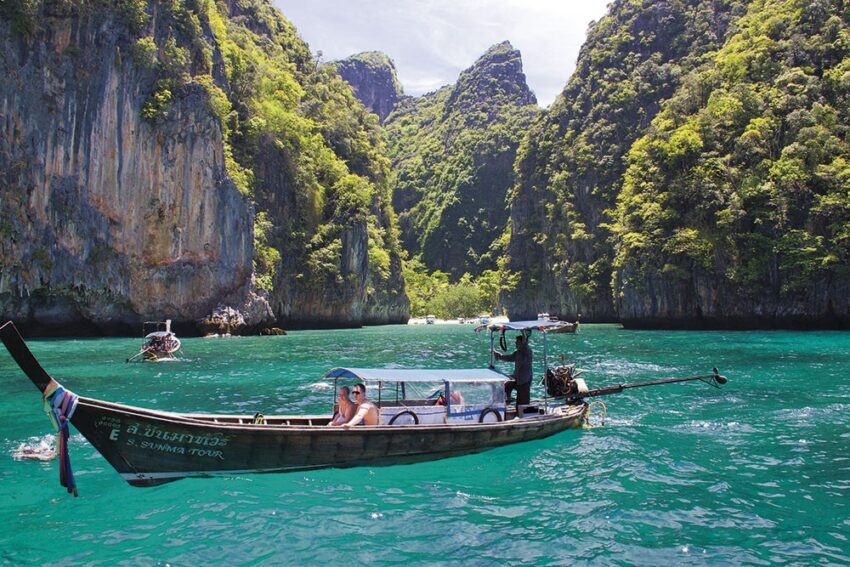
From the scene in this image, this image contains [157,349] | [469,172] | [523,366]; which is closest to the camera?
[523,366]

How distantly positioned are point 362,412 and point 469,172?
15030 centimetres

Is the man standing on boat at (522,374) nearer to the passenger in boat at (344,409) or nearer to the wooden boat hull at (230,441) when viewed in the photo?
the wooden boat hull at (230,441)

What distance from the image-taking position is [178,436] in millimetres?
9805

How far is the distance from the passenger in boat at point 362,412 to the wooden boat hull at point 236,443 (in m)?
0.50

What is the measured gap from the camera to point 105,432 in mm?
9328

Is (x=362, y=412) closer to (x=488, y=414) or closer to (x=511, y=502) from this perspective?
(x=488, y=414)

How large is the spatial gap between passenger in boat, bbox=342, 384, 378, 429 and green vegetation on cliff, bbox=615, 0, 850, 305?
156 feet

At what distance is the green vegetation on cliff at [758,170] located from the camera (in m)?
48.3

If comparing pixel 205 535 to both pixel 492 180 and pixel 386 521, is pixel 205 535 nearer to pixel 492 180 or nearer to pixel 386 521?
pixel 386 521

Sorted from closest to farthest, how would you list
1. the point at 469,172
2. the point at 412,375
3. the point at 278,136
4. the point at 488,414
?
the point at 412,375
the point at 488,414
the point at 278,136
the point at 469,172

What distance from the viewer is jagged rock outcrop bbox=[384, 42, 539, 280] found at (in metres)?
155

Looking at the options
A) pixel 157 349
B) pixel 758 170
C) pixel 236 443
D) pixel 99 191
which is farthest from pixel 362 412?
pixel 758 170

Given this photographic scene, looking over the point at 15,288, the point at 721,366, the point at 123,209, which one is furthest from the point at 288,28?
the point at 721,366

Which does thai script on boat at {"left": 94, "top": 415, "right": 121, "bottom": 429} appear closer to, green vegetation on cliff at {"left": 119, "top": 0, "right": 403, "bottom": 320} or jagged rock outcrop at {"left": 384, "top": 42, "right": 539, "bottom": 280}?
green vegetation on cliff at {"left": 119, "top": 0, "right": 403, "bottom": 320}
